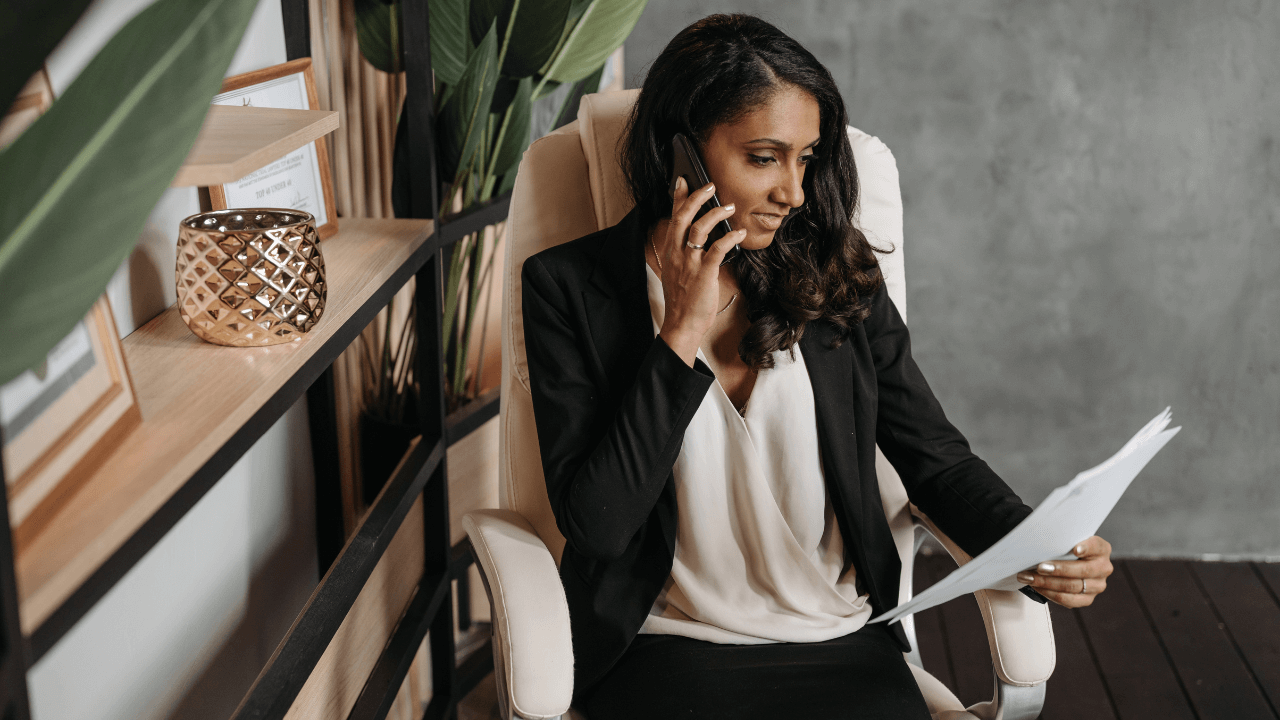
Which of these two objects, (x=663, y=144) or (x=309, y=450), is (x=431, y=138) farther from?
(x=309, y=450)

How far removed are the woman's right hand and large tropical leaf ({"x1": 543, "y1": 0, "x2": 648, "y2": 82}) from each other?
1.96ft

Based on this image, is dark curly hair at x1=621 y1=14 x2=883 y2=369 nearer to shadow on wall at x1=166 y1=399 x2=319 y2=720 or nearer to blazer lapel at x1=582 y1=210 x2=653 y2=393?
blazer lapel at x1=582 y1=210 x2=653 y2=393

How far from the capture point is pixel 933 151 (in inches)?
89.7

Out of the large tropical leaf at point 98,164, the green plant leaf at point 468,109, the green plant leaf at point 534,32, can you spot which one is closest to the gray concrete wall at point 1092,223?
the green plant leaf at point 534,32

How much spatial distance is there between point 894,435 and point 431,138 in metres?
0.84

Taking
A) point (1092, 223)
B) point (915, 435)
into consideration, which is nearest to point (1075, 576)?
point (915, 435)

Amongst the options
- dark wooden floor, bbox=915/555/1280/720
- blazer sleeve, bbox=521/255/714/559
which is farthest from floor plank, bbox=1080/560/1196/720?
blazer sleeve, bbox=521/255/714/559

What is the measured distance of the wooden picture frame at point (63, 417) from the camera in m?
0.61

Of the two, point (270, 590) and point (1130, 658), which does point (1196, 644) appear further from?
point (270, 590)

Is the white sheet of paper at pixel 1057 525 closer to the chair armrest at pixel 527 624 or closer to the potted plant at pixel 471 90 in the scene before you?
the chair armrest at pixel 527 624

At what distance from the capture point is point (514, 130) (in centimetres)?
171

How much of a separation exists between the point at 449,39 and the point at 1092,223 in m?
1.59

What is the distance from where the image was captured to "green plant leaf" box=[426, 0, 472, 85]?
1.55 meters

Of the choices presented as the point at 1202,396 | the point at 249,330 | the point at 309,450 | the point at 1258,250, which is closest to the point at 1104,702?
the point at 1202,396
